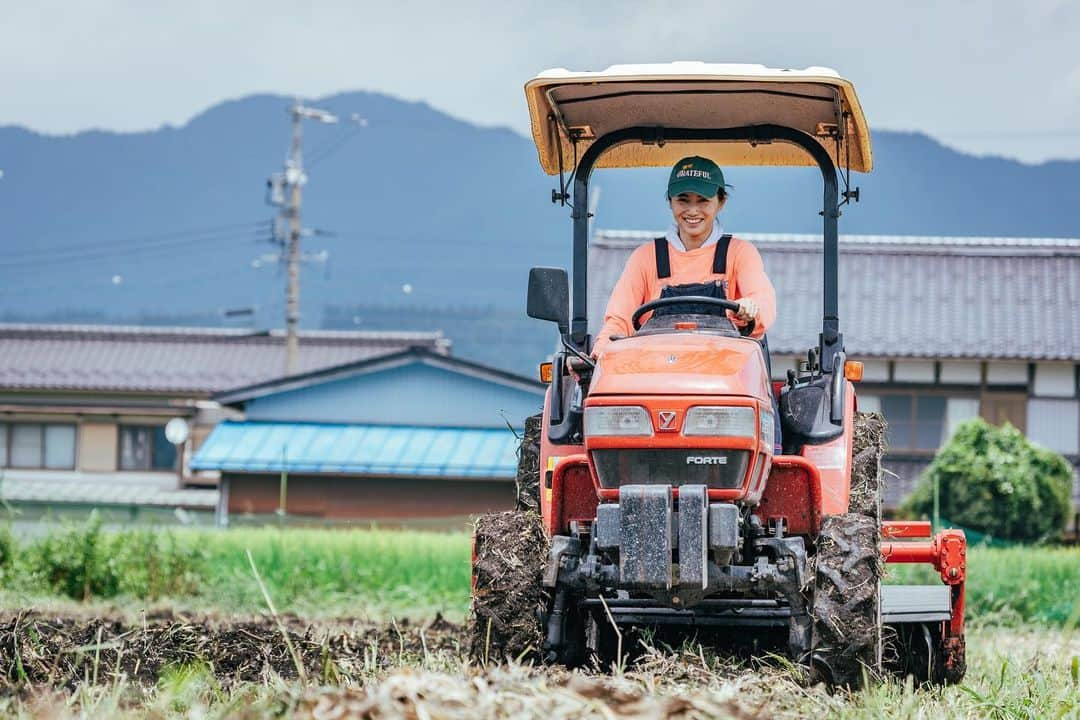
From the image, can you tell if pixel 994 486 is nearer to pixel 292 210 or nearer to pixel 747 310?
pixel 747 310

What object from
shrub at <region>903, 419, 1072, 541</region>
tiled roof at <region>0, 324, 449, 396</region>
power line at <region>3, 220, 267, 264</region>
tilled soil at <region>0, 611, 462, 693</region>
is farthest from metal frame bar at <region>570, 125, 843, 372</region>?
power line at <region>3, 220, 267, 264</region>

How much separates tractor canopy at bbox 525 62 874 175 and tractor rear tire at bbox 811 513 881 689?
190 cm

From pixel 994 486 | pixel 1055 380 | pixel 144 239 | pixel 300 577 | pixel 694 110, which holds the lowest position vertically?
pixel 300 577

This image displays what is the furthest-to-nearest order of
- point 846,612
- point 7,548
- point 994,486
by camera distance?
1. point 994,486
2. point 7,548
3. point 846,612

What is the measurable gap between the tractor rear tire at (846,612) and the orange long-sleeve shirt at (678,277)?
4.34 ft

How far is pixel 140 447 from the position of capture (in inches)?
1464

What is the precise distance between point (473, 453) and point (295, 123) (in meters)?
13.1

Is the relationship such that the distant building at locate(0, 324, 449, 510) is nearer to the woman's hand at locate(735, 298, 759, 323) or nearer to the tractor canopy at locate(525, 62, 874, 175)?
the tractor canopy at locate(525, 62, 874, 175)

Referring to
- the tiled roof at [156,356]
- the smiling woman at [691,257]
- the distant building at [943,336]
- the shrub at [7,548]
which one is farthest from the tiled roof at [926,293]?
the smiling woman at [691,257]

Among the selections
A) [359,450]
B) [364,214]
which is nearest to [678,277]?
[359,450]

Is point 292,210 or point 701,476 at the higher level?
point 292,210

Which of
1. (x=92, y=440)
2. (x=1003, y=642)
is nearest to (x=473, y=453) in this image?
(x=92, y=440)

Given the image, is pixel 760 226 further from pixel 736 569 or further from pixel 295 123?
pixel 736 569

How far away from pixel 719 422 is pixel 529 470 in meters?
1.60
